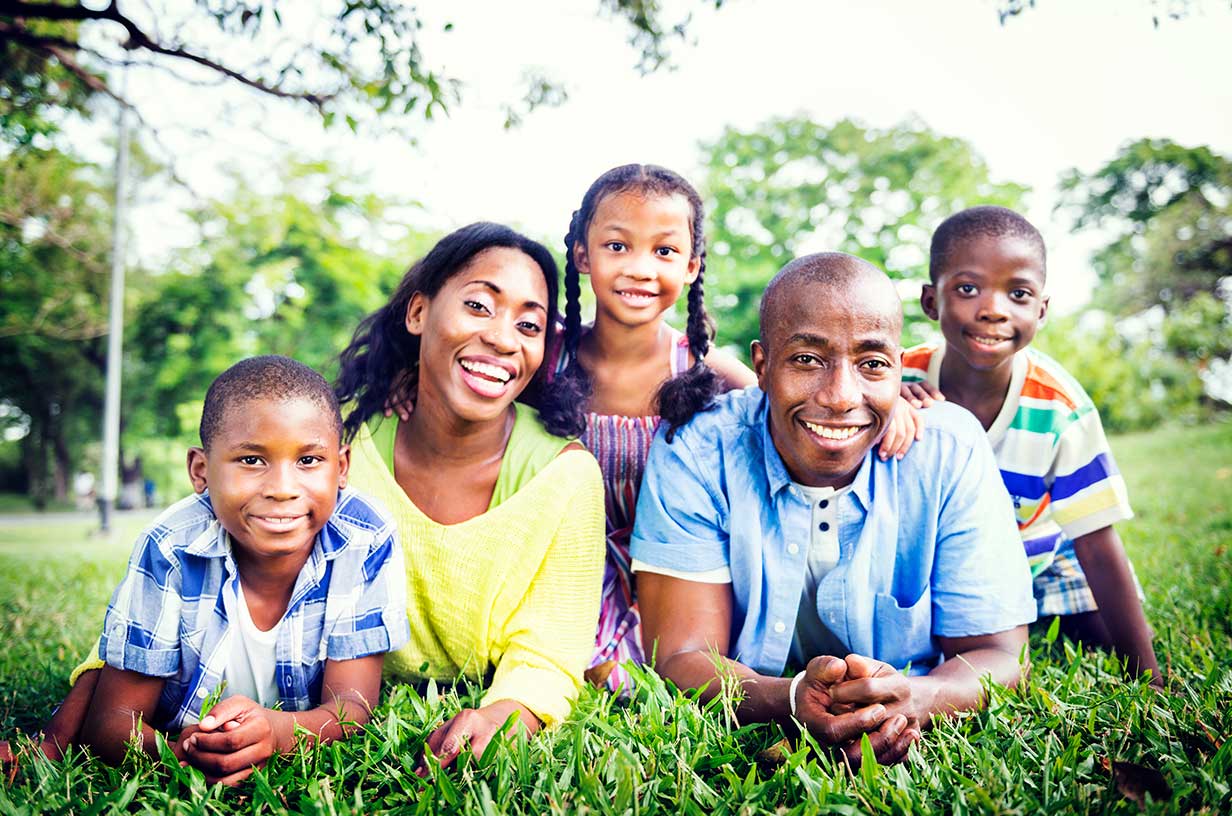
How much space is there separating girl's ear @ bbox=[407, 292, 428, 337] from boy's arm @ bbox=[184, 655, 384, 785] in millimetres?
1142

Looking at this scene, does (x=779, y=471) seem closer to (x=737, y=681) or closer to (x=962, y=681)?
(x=737, y=681)

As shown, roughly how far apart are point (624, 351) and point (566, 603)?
109 centimetres

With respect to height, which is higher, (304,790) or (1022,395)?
(1022,395)

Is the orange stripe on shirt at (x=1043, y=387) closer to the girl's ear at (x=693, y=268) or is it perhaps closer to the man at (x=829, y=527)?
the man at (x=829, y=527)

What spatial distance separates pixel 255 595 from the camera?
251 cm

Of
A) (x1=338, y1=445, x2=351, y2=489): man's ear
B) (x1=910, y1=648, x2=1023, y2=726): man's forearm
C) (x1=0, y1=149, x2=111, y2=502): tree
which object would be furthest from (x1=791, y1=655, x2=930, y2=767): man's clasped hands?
(x1=0, y1=149, x2=111, y2=502): tree

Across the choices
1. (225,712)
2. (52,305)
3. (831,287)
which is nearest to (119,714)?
(225,712)

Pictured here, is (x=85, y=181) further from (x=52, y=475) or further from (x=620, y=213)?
(x=620, y=213)

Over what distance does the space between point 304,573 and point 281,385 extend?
536 millimetres

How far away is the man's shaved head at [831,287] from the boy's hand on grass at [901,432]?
285 millimetres

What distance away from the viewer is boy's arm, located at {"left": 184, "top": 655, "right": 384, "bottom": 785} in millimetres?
2025

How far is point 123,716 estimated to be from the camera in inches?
90.7

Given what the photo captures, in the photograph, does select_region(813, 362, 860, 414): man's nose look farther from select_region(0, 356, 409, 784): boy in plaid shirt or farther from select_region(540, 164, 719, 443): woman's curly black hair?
select_region(0, 356, 409, 784): boy in plaid shirt

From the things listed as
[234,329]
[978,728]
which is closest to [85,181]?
[234,329]
